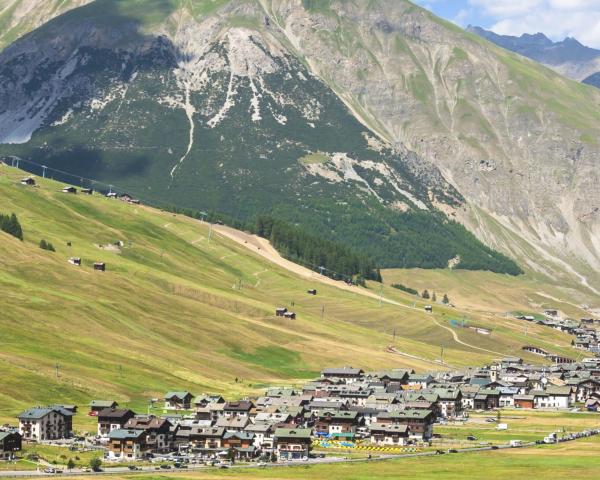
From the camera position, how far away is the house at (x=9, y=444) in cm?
14375

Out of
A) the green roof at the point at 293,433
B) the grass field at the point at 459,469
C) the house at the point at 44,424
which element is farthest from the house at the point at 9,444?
the green roof at the point at 293,433

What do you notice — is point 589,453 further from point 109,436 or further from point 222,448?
point 109,436

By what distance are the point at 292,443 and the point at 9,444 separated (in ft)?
126

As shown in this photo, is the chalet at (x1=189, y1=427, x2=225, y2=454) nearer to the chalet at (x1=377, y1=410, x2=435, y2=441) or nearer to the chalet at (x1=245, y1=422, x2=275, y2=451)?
the chalet at (x1=245, y1=422, x2=275, y2=451)

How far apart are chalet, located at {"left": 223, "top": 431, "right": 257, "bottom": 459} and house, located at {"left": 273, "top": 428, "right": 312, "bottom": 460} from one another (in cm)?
372

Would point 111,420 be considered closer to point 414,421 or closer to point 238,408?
point 238,408

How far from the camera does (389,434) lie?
180 m

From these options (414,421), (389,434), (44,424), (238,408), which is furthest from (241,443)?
(414,421)

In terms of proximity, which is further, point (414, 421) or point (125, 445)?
point (414, 421)

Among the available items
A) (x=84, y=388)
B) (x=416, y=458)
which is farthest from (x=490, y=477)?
(x=84, y=388)

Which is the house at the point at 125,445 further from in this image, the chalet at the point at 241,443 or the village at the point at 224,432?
the chalet at the point at 241,443

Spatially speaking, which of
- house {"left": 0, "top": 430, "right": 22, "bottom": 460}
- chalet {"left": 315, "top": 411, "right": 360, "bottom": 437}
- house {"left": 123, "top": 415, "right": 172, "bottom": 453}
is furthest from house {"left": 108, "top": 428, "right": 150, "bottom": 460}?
chalet {"left": 315, "top": 411, "right": 360, "bottom": 437}

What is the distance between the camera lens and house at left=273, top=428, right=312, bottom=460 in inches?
6339

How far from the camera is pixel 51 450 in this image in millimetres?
151625
